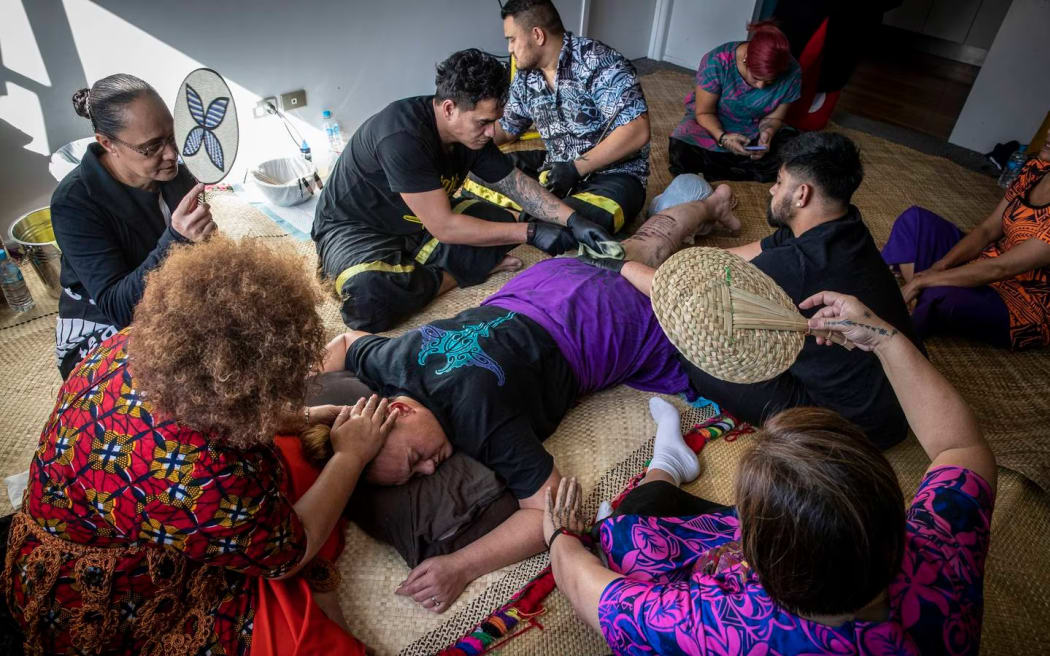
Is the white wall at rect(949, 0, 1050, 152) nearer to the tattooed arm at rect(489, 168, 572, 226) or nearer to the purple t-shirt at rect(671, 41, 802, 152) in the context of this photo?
the purple t-shirt at rect(671, 41, 802, 152)

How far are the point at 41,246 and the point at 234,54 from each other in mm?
1193

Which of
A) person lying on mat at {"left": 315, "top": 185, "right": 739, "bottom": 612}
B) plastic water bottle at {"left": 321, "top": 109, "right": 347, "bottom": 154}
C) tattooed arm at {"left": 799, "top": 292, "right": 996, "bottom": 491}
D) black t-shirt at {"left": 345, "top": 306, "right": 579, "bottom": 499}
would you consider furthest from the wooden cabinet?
black t-shirt at {"left": 345, "top": 306, "right": 579, "bottom": 499}

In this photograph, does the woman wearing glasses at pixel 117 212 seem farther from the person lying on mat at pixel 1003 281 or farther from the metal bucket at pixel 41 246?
the person lying on mat at pixel 1003 281

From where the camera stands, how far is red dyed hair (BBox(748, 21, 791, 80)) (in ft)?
8.72

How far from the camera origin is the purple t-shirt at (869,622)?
80cm

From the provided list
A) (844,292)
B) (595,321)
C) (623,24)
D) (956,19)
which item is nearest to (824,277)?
(844,292)

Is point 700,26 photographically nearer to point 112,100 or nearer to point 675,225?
point 675,225

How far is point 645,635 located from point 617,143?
1982 millimetres

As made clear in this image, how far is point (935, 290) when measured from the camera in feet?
6.54

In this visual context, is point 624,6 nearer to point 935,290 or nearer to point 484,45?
point 484,45

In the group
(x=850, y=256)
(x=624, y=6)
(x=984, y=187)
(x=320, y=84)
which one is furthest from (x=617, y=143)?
(x=624, y=6)

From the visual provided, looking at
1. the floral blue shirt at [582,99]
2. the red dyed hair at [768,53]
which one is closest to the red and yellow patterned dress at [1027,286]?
the red dyed hair at [768,53]

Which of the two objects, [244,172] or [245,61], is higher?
[245,61]

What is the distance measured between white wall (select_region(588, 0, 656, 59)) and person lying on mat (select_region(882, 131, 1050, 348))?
2933mm
